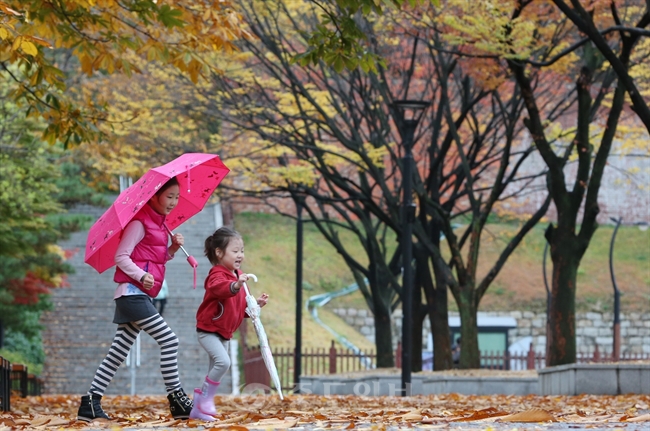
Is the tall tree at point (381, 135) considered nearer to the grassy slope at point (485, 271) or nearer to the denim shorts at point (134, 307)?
the denim shorts at point (134, 307)

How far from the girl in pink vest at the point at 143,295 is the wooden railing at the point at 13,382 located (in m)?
2.98

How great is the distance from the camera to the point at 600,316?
39344 mm

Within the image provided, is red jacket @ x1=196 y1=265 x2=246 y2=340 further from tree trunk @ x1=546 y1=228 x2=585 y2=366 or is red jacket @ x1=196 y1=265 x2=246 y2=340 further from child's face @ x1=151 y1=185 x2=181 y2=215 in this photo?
tree trunk @ x1=546 y1=228 x2=585 y2=366

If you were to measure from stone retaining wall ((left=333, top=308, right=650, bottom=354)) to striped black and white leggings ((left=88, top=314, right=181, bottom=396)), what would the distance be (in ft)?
100.0

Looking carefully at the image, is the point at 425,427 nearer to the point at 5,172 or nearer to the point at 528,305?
the point at 5,172

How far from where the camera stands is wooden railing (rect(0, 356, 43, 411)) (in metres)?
Result: 10.6

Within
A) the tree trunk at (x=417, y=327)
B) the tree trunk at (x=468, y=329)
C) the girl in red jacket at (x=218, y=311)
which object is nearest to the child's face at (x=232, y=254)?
the girl in red jacket at (x=218, y=311)

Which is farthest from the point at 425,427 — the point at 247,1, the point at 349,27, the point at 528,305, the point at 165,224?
the point at 528,305

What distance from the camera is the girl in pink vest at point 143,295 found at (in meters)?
7.44

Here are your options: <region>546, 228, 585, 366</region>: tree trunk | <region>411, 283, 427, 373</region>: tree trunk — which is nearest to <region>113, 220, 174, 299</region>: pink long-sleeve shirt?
<region>546, 228, 585, 366</region>: tree trunk

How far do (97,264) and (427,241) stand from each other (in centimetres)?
1171

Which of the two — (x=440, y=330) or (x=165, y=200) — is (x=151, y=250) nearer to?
(x=165, y=200)

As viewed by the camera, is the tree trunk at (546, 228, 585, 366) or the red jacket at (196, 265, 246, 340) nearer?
the red jacket at (196, 265, 246, 340)

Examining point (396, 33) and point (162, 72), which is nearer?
point (396, 33)
